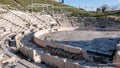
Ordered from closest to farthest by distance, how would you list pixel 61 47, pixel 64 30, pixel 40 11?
pixel 61 47, pixel 64 30, pixel 40 11

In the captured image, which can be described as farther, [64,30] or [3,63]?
[64,30]

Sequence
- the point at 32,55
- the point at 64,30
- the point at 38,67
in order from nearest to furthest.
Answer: the point at 38,67 → the point at 32,55 → the point at 64,30

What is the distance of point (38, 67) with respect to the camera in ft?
51.1

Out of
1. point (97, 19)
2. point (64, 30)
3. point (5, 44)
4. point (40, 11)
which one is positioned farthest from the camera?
point (40, 11)

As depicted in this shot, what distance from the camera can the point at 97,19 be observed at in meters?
46.2

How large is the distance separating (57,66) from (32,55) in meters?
2.74

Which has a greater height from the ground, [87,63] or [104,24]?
[87,63]

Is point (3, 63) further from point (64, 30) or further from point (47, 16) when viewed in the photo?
point (47, 16)

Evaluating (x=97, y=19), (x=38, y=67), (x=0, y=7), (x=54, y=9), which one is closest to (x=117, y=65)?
(x=38, y=67)

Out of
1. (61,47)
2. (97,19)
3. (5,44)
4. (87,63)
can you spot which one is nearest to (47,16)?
(97,19)

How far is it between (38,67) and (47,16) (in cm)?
3223

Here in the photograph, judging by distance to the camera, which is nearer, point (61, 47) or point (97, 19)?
point (61, 47)

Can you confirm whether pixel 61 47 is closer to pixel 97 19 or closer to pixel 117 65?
pixel 117 65

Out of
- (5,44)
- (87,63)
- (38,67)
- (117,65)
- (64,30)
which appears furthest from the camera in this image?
(64,30)
